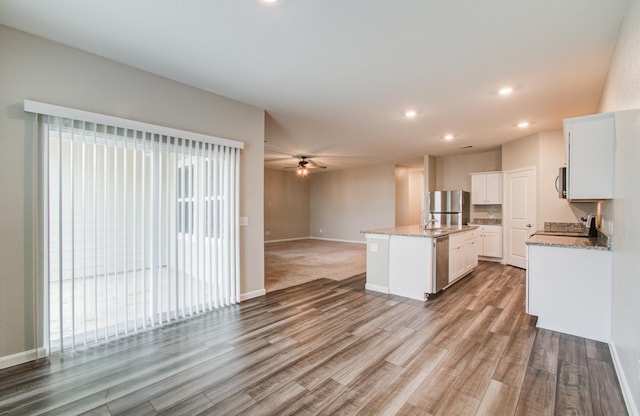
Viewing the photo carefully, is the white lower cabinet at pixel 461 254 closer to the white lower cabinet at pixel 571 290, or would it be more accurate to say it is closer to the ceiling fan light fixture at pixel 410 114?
the white lower cabinet at pixel 571 290

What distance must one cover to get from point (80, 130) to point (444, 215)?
7061 millimetres

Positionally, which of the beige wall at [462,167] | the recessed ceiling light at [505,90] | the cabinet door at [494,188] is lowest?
the cabinet door at [494,188]

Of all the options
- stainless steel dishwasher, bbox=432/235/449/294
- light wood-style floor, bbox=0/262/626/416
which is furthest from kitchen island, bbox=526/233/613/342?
stainless steel dishwasher, bbox=432/235/449/294

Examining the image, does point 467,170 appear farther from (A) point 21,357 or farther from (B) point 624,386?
(A) point 21,357

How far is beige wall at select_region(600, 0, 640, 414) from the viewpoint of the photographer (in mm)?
1755

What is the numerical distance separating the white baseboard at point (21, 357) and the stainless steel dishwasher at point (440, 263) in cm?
425

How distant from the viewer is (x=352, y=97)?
3768 mm

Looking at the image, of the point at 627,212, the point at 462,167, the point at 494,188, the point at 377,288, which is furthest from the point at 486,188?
the point at 627,212

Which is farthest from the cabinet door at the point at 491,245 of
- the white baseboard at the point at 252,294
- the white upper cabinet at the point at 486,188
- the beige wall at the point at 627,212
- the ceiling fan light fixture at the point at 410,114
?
the white baseboard at the point at 252,294

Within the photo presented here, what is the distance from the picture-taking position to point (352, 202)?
10594 mm

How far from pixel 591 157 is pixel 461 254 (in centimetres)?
255

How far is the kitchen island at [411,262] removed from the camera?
155 inches

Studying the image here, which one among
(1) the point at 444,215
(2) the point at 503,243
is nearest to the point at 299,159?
(1) the point at 444,215

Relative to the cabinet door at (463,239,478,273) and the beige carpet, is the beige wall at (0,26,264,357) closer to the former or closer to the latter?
the beige carpet
